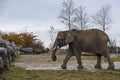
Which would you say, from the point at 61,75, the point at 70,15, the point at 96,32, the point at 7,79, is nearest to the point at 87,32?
the point at 96,32

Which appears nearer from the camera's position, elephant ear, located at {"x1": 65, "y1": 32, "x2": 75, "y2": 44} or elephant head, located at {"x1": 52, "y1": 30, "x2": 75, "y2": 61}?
elephant ear, located at {"x1": 65, "y1": 32, "x2": 75, "y2": 44}

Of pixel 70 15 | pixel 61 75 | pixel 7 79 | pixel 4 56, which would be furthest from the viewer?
pixel 70 15

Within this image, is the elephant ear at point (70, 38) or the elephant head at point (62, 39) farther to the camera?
the elephant head at point (62, 39)

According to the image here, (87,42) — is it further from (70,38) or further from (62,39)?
(62,39)

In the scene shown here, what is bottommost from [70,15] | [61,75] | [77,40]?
[61,75]

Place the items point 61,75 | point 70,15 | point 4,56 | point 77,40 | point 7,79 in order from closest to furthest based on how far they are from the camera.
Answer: point 7,79
point 61,75
point 4,56
point 77,40
point 70,15

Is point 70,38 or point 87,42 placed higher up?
point 70,38

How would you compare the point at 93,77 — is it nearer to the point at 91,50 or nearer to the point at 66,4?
the point at 91,50

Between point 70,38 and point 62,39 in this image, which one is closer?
point 70,38

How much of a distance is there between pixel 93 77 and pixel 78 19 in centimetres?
3140

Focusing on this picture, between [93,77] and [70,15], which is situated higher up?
[70,15]

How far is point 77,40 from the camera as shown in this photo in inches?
509

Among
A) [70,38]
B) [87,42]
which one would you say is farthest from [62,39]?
[87,42]

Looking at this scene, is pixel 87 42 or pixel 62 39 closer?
pixel 87 42
